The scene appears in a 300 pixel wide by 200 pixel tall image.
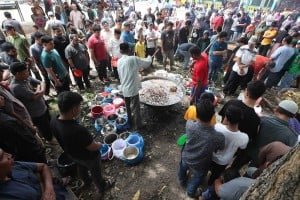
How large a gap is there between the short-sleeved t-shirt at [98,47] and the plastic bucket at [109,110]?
2.15 metres

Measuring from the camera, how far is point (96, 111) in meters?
5.50

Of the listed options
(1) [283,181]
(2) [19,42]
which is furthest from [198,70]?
(2) [19,42]

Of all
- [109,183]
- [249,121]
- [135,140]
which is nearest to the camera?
[249,121]

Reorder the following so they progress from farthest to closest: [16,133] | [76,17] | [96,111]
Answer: [76,17], [96,111], [16,133]

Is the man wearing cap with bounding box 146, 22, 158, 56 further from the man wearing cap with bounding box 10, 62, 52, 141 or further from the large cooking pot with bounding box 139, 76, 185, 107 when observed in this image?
the man wearing cap with bounding box 10, 62, 52, 141

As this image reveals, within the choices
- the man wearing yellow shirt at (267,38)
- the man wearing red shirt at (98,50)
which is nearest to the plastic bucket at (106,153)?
the man wearing red shirt at (98,50)

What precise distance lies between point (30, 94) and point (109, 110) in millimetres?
2157

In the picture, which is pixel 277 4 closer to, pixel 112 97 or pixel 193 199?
pixel 112 97

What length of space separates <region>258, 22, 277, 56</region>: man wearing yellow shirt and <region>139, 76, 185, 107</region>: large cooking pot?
6.50 meters

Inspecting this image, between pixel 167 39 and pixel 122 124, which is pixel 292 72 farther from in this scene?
pixel 122 124

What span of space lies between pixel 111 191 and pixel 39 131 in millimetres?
2376

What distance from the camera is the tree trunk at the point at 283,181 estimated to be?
0.87 m

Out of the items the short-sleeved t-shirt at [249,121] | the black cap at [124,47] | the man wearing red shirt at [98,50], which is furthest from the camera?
the man wearing red shirt at [98,50]

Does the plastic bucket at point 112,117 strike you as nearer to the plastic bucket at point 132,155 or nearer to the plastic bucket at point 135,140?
the plastic bucket at point 135,140
